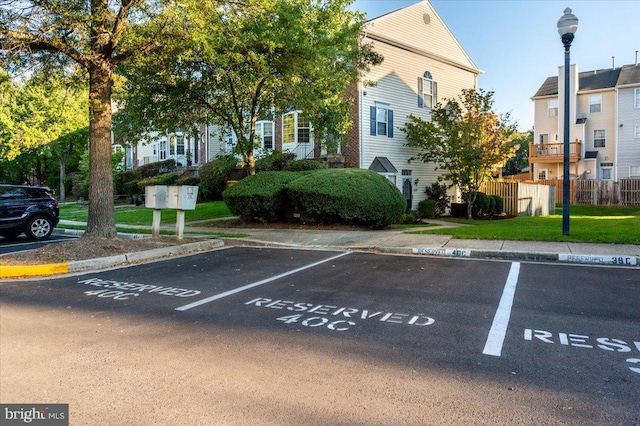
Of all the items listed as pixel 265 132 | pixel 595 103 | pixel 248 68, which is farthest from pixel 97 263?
pixel 595 103

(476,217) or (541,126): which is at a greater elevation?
(541,126)

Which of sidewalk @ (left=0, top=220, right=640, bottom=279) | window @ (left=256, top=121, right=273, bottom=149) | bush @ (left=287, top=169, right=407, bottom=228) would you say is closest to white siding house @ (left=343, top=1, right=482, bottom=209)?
bush @ (left=287, top=169, right=407, bottom=228)

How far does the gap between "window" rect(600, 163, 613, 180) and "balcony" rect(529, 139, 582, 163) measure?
6.80 ft

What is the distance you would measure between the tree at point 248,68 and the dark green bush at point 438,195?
28.1 feet

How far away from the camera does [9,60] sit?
10.2 metres

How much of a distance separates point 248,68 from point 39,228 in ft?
26.8

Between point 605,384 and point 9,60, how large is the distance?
1247cm

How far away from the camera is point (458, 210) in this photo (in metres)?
24.1

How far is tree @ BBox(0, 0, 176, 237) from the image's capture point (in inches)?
375

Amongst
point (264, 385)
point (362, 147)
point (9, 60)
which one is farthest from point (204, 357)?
point (362, 147)

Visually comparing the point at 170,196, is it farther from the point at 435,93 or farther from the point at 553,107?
the point at 553,107

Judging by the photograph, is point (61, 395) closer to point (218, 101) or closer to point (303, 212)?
point (303, 212)

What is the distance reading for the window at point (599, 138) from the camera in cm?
3647

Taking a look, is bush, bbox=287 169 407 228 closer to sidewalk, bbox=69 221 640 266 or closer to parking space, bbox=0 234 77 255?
sidewalk, bbox=69 221 640 266
